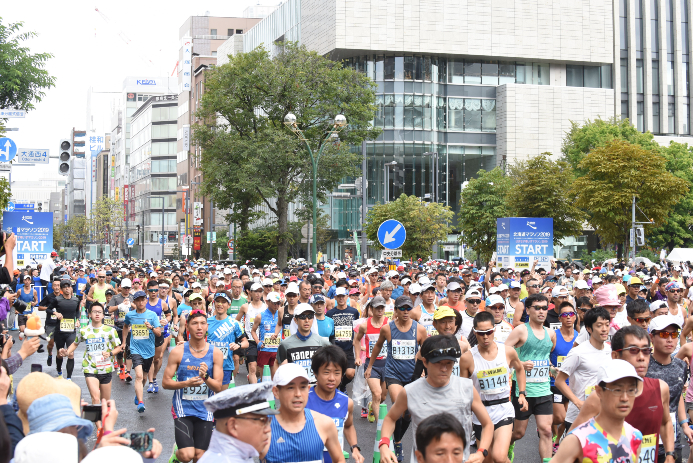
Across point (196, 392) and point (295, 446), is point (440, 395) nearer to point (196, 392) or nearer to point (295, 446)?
point (295, 446)

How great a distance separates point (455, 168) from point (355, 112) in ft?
99.5

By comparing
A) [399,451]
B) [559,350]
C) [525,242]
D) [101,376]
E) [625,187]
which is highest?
[625,187]

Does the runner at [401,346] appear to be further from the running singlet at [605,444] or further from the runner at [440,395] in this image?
the running singlet at [605,444]

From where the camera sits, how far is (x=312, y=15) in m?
70.5

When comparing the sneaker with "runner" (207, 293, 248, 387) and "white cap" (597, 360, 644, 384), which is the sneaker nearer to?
"runner" (207, 293, 248, 387)

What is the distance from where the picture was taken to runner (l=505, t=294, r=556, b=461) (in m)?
8.09

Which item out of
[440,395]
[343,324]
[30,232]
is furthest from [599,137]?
[440,395]

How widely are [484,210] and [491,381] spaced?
3689 cm

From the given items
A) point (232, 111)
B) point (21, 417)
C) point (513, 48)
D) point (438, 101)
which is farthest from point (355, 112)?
point (21, 417)

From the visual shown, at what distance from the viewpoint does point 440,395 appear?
18.4 feet

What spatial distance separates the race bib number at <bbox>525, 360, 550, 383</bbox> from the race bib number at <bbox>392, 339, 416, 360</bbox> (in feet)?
4.26

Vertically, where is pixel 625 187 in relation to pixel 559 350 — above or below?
above

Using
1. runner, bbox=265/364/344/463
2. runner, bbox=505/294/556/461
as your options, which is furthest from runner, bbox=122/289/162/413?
runner, bbox=265/364/344/463

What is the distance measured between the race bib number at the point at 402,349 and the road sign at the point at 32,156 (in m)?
21.7
